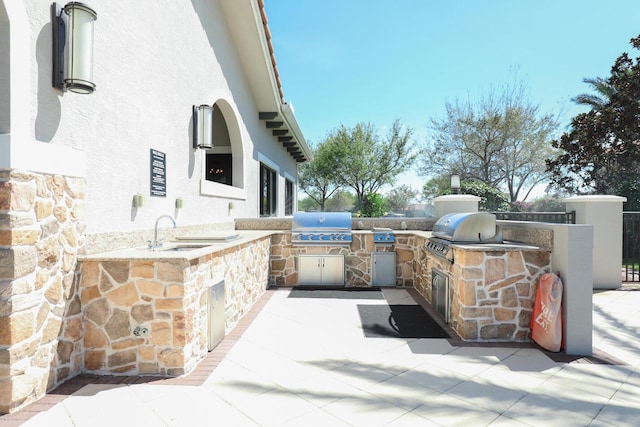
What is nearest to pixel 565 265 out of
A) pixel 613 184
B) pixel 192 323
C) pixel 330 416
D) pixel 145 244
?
pixel 330 416

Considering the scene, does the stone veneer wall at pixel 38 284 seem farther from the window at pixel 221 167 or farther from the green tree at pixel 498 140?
the green tree at pixel 498 140

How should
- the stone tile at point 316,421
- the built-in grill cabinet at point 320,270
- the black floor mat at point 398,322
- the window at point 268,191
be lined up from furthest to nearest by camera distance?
the window at point 268,191 → the built-in grill cabinet at point 320,270 → the black floor mat at point 398,322 → the stone tile at point 316,421

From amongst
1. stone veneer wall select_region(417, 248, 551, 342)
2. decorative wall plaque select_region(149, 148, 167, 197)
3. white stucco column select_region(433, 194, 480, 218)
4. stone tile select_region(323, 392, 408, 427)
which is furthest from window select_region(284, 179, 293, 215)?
stone tile select_region(323, 392, 408, 427)

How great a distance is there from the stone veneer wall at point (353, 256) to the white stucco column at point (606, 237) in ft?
12.4

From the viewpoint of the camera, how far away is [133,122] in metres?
3.97

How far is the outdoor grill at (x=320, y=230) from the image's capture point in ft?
22.9

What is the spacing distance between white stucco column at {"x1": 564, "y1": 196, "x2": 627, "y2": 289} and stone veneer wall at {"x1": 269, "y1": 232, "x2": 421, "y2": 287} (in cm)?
379

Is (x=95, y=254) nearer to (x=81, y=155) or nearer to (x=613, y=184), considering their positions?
(x=81, y=155)

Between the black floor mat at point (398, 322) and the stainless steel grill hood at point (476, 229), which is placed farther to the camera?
the stainless steel grill hood at point (476, 229)

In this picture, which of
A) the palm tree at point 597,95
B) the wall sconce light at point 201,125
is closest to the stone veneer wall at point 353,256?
the wall sconce light at point 201,125

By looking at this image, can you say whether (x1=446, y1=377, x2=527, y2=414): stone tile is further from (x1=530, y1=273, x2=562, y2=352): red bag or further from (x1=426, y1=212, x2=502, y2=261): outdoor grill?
(x1=426, y1=212, x2=502, y2=261): outdoor grill

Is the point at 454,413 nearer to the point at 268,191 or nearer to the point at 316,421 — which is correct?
the point at 316,421

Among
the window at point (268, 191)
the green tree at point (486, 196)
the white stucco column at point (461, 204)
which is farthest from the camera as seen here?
the green tree at point (486, 196)

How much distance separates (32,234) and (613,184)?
19.4 m
